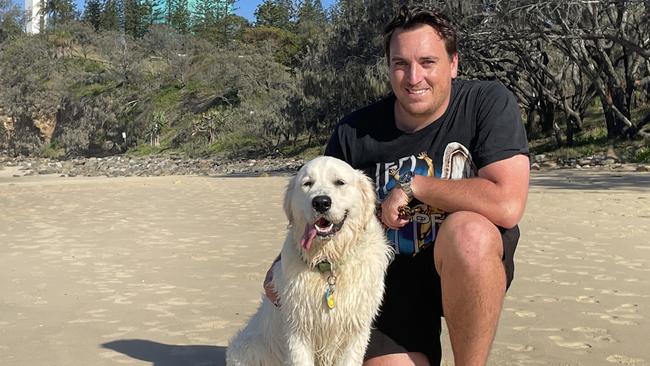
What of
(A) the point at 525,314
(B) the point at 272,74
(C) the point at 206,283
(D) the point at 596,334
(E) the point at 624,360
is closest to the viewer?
(E) the point at 624,360

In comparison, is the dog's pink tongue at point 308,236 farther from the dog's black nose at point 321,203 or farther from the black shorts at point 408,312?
the black shorts at point 408,312

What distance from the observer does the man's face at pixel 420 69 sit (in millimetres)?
2998

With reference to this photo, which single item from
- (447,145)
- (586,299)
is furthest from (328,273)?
(586,299)

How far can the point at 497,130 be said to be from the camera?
303 centimetres

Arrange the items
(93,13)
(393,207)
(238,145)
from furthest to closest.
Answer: (93,13), (238,145), (393,207)

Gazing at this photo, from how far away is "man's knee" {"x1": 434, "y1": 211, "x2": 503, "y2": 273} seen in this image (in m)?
2.84

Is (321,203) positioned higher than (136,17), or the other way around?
(136,17)

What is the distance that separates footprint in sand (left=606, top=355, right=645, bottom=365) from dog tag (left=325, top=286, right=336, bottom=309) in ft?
5.67

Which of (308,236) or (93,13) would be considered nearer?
(308,236)

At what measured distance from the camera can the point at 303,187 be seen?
3.01m

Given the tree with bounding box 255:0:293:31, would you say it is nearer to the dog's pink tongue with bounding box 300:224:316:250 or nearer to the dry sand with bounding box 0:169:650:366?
the dry sand with bounding box 0:169:650:366

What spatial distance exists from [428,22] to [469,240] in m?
0.94

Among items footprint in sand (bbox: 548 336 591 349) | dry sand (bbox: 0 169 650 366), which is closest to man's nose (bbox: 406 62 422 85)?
dry sand (bbox: 0 169 650 366)

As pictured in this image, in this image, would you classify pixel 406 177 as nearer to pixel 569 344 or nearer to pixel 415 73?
pixel 415 73
